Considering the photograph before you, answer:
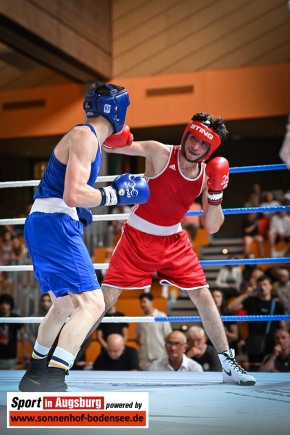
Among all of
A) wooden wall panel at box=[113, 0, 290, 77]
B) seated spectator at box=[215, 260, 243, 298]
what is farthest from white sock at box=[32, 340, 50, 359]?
wooden wall panel at box=[113, 0, 290, 77]

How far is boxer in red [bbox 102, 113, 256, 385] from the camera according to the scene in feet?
9.93

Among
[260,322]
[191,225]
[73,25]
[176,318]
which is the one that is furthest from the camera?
[191,225]

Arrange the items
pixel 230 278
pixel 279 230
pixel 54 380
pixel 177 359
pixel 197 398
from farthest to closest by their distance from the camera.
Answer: pixel 279 230
pixel 230 278
pixel 177 359
pixel 197 398
pixel 54 380

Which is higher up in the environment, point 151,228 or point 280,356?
point 151,228

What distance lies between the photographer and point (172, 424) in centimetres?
192

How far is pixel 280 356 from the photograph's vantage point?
4871mm

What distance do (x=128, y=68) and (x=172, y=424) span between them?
8.40 metres

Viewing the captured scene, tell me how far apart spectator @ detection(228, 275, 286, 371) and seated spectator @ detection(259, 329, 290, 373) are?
0.21m

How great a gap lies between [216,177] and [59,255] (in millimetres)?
896

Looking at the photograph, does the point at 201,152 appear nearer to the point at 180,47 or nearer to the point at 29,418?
the point at 29,418

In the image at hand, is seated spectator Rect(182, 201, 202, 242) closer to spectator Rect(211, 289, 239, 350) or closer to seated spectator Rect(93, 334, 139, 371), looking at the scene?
spectator Rect(211, 289, 239, 350)

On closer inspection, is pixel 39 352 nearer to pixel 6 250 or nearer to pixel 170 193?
pixel 170 193

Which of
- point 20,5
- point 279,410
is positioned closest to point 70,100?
point 20,5

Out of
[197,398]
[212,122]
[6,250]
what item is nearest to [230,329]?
[212,122]
